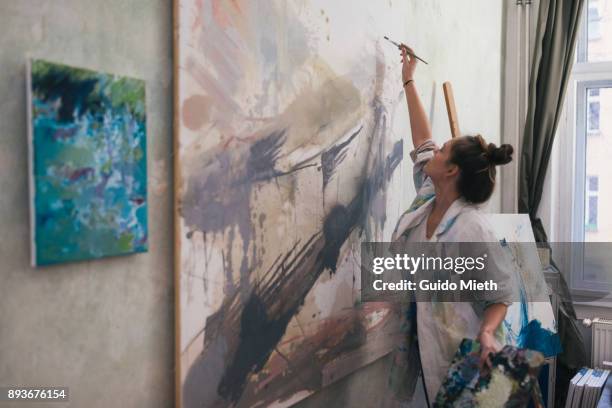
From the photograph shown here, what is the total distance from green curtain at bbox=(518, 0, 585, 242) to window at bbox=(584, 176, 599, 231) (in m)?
0.48

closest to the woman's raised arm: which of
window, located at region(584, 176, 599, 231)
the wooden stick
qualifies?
the wooden stick

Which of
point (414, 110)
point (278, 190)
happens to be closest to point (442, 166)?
point (414, 110)

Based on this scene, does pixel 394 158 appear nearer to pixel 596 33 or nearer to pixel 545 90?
pixel 545 90

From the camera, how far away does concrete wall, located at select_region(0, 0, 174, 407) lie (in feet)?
3.45

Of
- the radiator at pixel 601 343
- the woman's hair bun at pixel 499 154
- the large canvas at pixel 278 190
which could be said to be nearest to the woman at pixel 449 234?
the woman's hair bun at pixel 499 154

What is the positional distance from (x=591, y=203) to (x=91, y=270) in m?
3.75

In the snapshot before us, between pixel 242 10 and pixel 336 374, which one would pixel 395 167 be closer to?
pixel 336 374

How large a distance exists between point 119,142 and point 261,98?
51cm

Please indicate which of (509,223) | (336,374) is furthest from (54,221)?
(509,223)

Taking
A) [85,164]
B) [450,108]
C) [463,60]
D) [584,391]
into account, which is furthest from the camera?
[584,391]

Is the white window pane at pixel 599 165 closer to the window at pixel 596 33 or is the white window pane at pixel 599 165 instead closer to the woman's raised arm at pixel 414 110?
the window at pixel 596 33

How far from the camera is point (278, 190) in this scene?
171cm

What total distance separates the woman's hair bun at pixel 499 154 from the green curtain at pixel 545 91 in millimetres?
2051

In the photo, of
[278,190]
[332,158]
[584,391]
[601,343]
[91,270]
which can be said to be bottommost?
[584,391]
